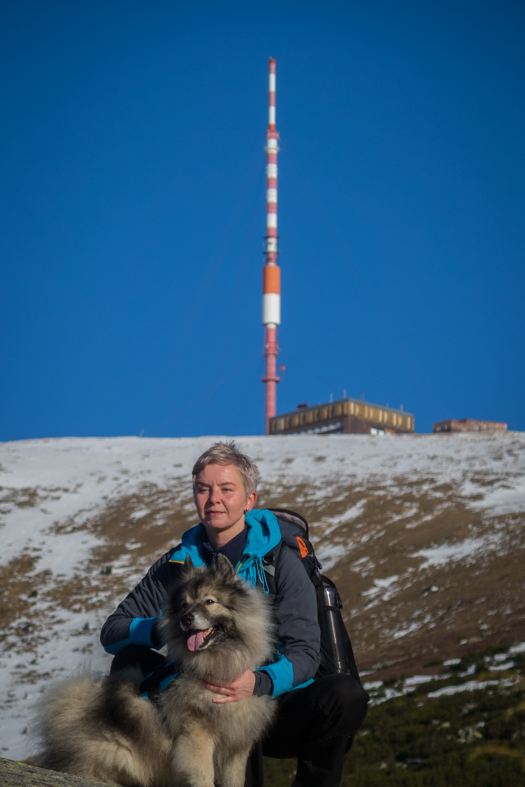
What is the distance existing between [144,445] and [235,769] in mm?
32334

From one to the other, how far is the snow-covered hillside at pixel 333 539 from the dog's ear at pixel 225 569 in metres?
7.09

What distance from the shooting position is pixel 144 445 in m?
35.7

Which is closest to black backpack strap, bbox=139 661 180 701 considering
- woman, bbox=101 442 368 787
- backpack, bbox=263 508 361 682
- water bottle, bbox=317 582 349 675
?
woman, bbox=101 442 368 787

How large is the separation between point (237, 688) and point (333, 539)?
15018 mm

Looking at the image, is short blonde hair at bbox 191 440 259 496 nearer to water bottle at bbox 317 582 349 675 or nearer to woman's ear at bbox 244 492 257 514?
woman's ear at bbox 244 492 257 514

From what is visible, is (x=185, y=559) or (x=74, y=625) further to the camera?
(x=74, y=625)

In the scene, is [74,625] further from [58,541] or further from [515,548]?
[515,548]

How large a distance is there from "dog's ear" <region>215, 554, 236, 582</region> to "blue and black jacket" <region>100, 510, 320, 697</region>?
0.23 metres

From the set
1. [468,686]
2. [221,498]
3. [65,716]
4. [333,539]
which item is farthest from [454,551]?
[65,716]

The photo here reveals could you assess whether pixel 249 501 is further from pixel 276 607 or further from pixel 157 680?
pixel 157 680

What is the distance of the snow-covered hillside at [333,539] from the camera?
1268 centimetres

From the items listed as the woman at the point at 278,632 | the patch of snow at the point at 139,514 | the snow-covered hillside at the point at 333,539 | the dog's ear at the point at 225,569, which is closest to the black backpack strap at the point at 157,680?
the woman at the point at 278,632

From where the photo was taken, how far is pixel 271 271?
59.3 meters

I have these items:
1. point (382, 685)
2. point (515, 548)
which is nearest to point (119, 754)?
point (382, 685)
